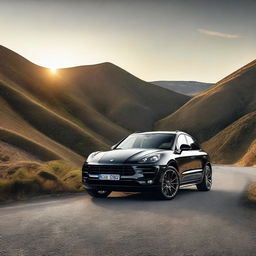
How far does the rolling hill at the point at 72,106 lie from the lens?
56.0m

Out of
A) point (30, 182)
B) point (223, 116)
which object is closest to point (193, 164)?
point (30, 182)

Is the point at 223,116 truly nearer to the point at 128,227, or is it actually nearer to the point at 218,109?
the point at 218,109

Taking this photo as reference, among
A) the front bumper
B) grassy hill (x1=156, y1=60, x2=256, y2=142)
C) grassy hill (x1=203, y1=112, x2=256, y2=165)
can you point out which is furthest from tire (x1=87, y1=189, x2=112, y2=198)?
grassy hill (x1=156, y1=60, x2=256, y2=142)

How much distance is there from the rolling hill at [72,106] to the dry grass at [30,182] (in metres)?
26.7

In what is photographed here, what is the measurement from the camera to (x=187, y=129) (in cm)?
10875

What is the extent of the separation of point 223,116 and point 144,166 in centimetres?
9714

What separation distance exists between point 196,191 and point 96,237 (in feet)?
24.2

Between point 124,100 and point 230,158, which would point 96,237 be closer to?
point 230,158

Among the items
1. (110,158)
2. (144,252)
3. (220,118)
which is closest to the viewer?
(144,252)

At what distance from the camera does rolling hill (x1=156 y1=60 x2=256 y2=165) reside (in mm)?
86188

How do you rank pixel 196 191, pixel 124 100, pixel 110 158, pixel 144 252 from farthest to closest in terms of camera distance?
1. pixel 124 100
2. pixel 196 191
3. pixel 110 158
4. pixel 144 252

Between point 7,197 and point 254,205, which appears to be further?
point 7,197

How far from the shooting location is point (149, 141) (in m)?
12.7

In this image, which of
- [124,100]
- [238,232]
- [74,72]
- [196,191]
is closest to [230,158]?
[124,100]
